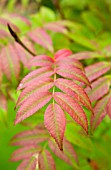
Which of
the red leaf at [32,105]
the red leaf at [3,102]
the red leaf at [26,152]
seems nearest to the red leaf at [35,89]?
the red leaf at [32,105]

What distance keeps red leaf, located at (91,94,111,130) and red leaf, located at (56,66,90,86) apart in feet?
0.29

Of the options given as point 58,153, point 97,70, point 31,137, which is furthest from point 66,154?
point 97,70

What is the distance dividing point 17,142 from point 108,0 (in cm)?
106

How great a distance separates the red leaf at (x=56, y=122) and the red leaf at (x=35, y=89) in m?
0.06

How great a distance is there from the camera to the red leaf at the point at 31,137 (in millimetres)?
1014

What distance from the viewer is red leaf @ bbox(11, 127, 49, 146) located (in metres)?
1.01

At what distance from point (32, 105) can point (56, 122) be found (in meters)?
0.08

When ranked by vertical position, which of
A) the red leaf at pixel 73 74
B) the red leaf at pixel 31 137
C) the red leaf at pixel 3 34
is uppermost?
the red leaf at pixel 73 74

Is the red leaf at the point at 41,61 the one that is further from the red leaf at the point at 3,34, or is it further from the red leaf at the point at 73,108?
the red leaf at the point at 3,34

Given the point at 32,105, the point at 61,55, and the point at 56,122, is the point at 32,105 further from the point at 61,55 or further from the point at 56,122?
the point at 61,55

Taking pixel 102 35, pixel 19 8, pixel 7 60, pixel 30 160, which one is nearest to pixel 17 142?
pixel 30 160

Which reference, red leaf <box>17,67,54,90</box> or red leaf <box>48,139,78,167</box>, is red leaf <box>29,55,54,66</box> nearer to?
red leaf <box>17,67,54,90</box>

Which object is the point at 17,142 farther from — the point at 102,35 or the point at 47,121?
the point at 102,35

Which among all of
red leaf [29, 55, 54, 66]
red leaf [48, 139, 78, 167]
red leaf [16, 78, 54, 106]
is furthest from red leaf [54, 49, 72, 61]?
red leaf [48, 139, 78, 167]
